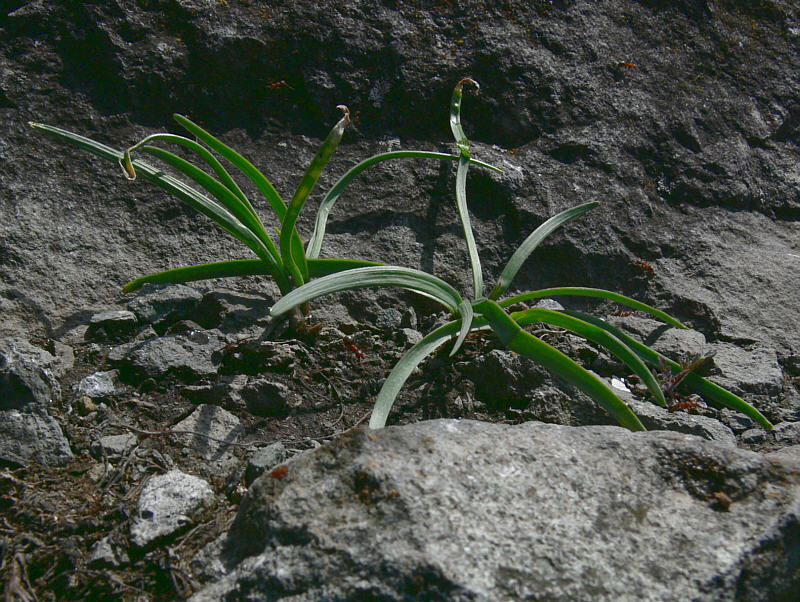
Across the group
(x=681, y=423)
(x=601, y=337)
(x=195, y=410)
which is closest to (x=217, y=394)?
(x=195, y=410)

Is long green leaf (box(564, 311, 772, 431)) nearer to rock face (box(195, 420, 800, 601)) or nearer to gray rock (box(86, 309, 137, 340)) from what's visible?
rock face (box(195, 420, 800, 601))

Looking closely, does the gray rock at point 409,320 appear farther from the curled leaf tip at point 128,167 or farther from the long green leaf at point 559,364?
the curled leaf tip at point 128,167

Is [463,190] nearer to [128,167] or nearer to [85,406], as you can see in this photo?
[128,167]

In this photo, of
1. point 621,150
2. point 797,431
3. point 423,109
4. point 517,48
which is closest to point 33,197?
point 423,109

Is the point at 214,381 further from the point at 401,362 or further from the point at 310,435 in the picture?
the point at 401,362

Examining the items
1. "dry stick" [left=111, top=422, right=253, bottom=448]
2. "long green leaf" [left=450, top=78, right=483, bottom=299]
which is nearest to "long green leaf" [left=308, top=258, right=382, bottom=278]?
"long green leaf" [left=450, top=78, right=483, bottom=299]

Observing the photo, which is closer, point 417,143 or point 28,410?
point 28,410

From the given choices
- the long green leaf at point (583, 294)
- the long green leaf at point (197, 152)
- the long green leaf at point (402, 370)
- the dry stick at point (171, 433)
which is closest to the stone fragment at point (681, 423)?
the long green leaf at point (583, 294)
